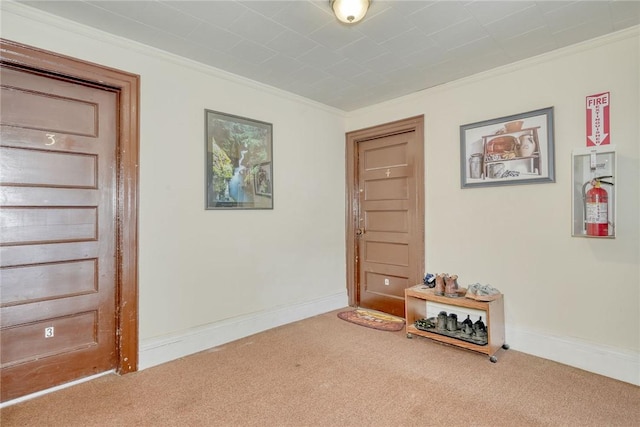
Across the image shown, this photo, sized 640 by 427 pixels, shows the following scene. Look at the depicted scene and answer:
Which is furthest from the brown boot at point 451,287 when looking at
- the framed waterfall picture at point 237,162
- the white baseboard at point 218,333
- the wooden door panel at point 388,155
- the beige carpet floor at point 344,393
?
the framed waterfall picture at point 237,162

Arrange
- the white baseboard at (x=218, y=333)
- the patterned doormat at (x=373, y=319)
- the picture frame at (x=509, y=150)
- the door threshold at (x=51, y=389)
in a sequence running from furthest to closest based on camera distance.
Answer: the patterned doormat at (x=373, y=319) < the picture frame at (x=509, y=150) < the white baseboard at (x=218, y=333) < the door threshold at (x=51, y=389)

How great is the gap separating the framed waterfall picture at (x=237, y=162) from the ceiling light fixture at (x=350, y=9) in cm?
145

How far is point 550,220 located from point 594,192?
37cm

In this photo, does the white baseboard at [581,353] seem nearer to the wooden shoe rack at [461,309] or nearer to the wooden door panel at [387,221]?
the wooden shoe rack at [461,309]

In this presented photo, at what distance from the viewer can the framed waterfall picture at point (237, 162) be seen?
292 centimetres

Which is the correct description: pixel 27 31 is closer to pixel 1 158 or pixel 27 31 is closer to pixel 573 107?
pixel 1 158

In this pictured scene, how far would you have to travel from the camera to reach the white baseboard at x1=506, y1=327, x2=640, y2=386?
2.28 m

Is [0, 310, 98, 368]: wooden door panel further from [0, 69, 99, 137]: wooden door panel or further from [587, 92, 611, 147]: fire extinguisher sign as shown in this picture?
[587, 92, 611, 147]: fire extinguisher sign

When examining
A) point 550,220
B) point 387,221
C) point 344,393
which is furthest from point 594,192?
point 344,393

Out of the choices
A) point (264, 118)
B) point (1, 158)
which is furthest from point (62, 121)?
point (264, 118)

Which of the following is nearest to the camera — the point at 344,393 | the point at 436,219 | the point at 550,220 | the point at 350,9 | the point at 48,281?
the point at 350,9

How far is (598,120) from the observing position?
2.43 m

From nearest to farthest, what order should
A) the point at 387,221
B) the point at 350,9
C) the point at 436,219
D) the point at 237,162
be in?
the point at 350,9 → the point at 237,162 → the point at 436,219 → the point at 387,221

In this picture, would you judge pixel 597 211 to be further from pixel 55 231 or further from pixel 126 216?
pixel 55 231
